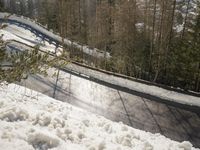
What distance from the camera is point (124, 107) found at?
15.7m

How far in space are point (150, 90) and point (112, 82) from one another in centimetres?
284

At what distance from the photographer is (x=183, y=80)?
101 ft

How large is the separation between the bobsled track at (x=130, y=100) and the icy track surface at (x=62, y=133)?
2.93m

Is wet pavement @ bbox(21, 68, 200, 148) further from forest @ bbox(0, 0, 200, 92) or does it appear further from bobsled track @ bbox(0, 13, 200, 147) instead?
forest @ bbox(0, 0, 200, 92)

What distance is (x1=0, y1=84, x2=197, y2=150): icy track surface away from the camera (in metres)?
8.23

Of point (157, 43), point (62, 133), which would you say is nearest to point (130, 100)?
point (62, 133)

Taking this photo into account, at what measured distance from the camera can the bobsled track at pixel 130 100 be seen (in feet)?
44.4

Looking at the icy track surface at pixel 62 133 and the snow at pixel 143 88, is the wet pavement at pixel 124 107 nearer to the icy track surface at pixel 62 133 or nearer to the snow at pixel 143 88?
the snow at pixel 143 88

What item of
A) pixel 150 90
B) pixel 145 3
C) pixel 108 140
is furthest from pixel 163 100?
pixel 145 3

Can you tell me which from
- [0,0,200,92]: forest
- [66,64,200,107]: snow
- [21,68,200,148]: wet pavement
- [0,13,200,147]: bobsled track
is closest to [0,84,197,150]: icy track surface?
[21,68,200,148]: wet pavement

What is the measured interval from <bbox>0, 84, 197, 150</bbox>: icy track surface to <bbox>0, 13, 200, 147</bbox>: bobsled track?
9.63ft

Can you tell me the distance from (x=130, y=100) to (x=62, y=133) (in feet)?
26.7

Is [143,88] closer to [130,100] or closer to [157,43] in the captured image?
[130,100]

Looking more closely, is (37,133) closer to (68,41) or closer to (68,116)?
(68,116)
